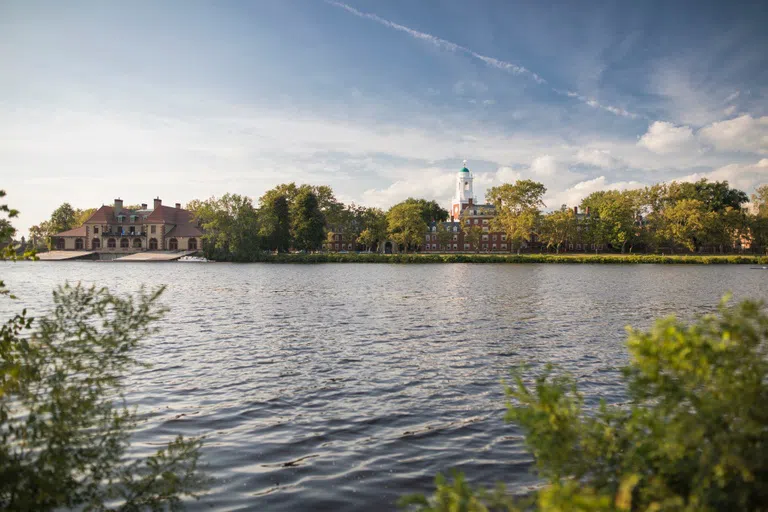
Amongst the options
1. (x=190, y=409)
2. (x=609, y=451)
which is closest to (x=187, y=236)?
(x=190, y=409)

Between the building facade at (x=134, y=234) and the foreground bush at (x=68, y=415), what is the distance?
4684 inches

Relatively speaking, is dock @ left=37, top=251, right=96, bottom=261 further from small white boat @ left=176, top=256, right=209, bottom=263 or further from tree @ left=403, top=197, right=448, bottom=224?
tree @ left=403, top=197, right=448, bottom=224

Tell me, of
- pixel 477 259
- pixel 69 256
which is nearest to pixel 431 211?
pixel 477 259

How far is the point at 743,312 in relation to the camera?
3723 mm

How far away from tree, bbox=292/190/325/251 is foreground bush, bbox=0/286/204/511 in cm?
10456

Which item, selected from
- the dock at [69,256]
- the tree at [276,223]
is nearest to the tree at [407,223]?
the tree at [276,223]

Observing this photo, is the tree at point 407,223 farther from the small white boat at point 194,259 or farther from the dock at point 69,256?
the dock at point 69,256

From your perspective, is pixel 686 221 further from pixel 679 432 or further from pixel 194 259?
pixel 679 432

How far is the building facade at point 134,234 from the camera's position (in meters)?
119

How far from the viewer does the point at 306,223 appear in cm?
10969

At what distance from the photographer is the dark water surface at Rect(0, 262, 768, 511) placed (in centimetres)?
781

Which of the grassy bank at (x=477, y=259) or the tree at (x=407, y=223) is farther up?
the tree at (x=407, y=223)

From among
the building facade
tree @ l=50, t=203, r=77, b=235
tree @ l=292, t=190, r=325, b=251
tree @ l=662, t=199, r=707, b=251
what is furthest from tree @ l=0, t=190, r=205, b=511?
tree @ l=50, t=203, r=77, b=235

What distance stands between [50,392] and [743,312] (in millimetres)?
6637
